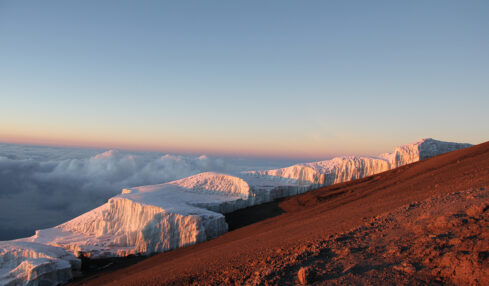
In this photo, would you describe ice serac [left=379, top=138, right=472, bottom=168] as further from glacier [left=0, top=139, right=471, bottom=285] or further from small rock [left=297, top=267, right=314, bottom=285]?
small rock [left=297, top=267, right=314, bottom=285]

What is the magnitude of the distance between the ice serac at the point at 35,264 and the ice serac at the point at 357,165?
22.6 metres

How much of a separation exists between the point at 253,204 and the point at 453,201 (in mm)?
23664

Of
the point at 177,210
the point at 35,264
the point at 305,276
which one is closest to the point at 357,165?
the point at 177,210

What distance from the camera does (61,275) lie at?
2033cm

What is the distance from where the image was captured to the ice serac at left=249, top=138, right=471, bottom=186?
3073 cm

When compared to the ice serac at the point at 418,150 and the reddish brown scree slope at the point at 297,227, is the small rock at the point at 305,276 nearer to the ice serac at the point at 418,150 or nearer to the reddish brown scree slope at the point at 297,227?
the reddish brown scree slope at the point at 297,227

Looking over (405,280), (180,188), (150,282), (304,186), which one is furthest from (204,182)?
(405,280)

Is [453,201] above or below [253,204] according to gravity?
above

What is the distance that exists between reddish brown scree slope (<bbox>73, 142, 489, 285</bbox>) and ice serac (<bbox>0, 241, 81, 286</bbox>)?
245cm

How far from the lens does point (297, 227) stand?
1445 cm

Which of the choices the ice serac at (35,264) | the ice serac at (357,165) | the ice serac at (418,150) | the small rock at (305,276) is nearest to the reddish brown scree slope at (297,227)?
the small rock at (305,276)

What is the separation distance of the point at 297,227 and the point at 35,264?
17442mm

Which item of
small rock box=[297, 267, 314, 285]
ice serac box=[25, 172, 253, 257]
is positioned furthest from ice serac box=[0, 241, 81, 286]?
small rock box=[297, 267, 314, 285]

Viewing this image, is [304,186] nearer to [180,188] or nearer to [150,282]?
[180,188]
